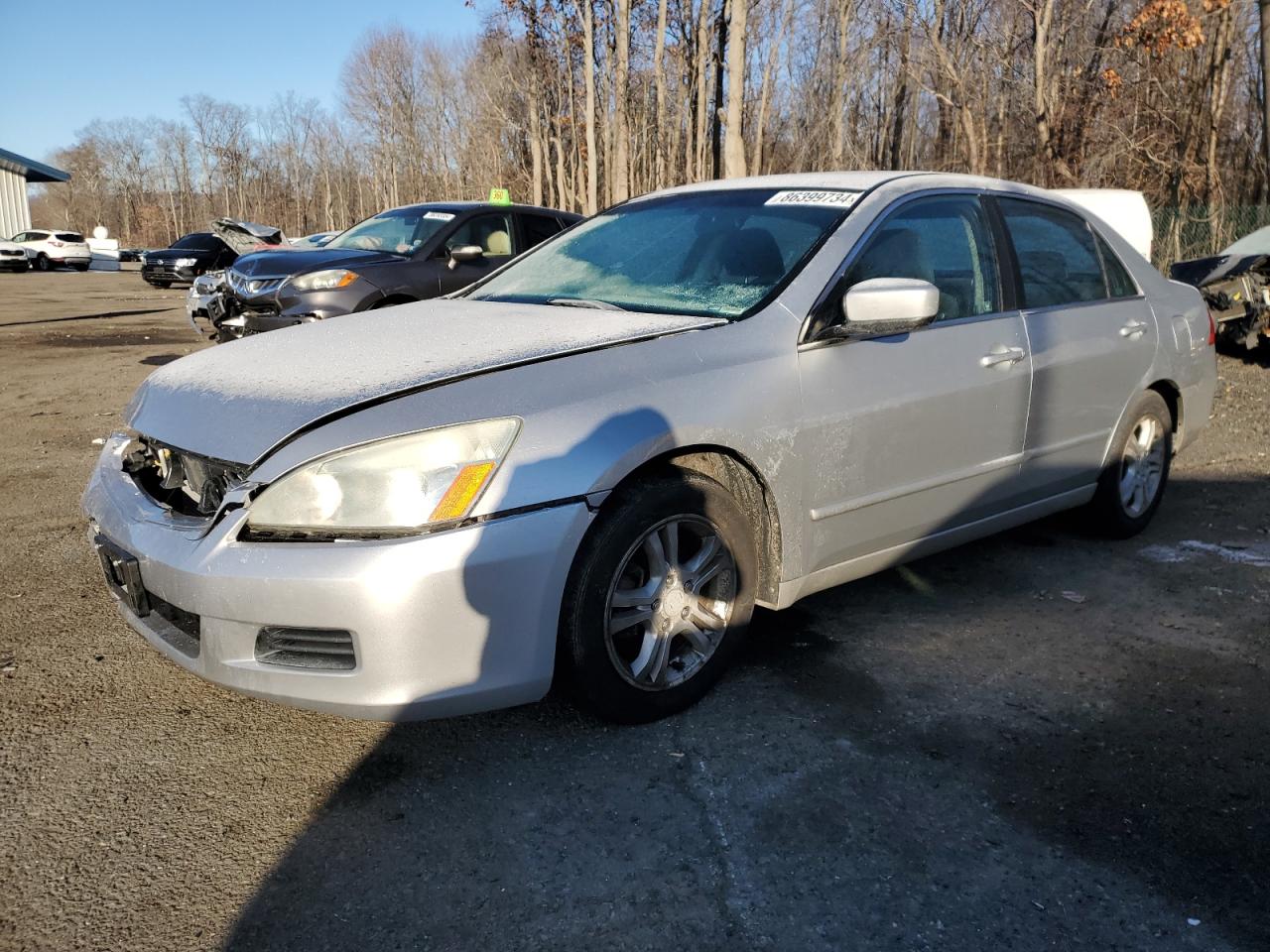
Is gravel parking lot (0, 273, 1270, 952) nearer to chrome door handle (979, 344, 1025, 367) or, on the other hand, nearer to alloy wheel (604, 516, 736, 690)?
alloy wheel (604, 516, 736, 690)

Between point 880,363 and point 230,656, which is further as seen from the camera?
point 880,363

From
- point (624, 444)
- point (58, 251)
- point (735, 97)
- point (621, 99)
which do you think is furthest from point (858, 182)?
point (58, 251)

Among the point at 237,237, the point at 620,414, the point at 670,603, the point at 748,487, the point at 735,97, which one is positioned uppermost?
the point at 735,97

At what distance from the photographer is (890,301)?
10.0 ft

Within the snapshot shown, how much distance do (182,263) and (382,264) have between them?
2156 cm

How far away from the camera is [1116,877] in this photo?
2305mm

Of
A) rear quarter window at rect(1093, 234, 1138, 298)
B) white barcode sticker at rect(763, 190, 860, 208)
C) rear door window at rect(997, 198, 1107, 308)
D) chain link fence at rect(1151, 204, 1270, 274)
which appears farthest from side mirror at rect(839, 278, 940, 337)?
chain link fence at rect(1151, 204, 1270, 274)

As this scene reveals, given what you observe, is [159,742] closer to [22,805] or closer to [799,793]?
[22,805]

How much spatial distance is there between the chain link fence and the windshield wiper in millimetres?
14486

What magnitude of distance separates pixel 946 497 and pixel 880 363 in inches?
24.4

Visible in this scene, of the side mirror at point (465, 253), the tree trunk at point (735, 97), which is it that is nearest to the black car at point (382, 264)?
the side mirror at point (465, 253)

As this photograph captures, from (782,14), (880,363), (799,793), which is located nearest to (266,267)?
(880,363)

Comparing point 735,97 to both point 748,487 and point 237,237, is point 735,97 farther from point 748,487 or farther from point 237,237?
point 748,487

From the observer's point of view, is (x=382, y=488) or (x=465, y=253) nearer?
(x=382, y=488)
